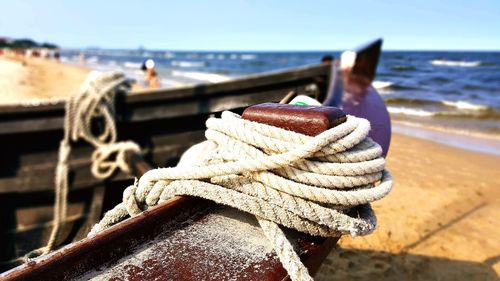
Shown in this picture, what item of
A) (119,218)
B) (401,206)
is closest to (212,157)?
(119,218)

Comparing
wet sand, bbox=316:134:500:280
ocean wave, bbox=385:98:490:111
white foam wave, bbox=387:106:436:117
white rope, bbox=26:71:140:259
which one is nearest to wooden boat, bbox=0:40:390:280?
white rope, bbox=26:71:140:259

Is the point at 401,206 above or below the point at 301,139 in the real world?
below

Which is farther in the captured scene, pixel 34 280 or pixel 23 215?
pixel 23 215

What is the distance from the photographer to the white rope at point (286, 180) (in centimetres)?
90

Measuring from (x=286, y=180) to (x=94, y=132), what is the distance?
2.58 meters

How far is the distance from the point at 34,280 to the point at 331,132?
28.0 inches

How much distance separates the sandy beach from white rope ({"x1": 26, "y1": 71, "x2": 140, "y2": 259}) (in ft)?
6.29

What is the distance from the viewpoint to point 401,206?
360cm

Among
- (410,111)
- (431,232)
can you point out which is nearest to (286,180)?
(431,232)

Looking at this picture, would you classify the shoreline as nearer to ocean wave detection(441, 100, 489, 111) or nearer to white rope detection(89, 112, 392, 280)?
ocean wave detection(441, 100, 489, 111)

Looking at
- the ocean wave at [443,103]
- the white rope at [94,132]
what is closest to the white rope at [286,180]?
the white rope at [94,132]

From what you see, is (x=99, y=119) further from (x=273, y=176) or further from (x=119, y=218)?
(x=273, y=176)

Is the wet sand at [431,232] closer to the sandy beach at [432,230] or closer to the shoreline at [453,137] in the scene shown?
the sandy beach at [432,230]

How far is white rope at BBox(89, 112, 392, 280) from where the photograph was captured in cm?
90
